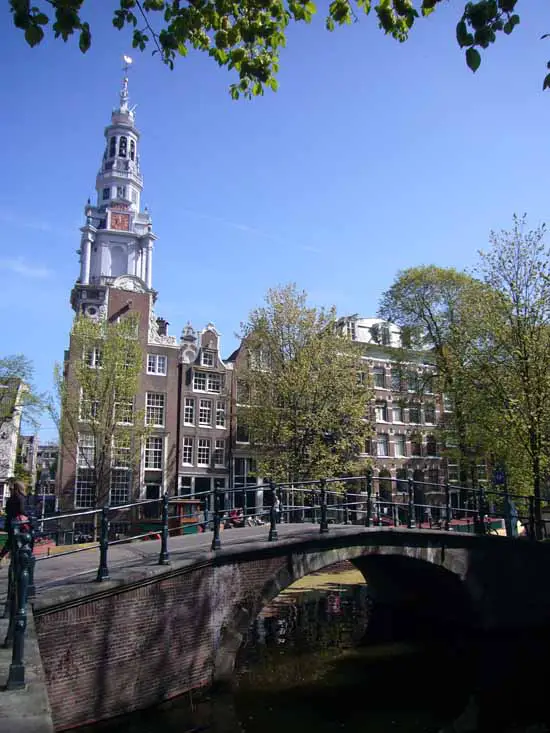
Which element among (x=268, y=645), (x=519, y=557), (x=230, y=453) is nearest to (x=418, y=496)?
(x=230, y=453)

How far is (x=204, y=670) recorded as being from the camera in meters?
9.84

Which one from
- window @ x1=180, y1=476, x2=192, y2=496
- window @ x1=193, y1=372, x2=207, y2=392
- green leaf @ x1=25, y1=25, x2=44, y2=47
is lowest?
window @ x1=180, y1=476, x2=192, y2=496

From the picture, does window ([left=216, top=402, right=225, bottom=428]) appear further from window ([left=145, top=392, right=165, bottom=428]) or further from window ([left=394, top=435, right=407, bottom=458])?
window ([left=394, top=435, right=407, bottom=458])

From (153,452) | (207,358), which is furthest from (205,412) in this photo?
(153,452)

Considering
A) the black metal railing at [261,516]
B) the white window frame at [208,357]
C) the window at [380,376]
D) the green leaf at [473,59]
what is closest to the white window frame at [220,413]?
the white window frame at [208,357]

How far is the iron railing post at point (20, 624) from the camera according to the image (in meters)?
4.51

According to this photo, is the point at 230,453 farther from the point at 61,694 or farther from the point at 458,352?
the point at 61,694

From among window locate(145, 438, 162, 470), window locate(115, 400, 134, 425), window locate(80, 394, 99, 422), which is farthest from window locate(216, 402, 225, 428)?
window locate(80, 394, 99, 422)

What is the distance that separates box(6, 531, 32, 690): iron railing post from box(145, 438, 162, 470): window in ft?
96.4

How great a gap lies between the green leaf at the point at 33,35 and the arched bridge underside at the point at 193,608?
19.9 feet

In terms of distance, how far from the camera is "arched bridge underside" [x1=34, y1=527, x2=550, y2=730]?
7820 millimetres

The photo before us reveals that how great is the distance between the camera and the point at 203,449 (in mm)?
36500

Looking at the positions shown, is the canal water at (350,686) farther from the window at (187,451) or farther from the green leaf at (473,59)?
the window at (187,451)

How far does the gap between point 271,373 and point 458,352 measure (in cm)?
998
